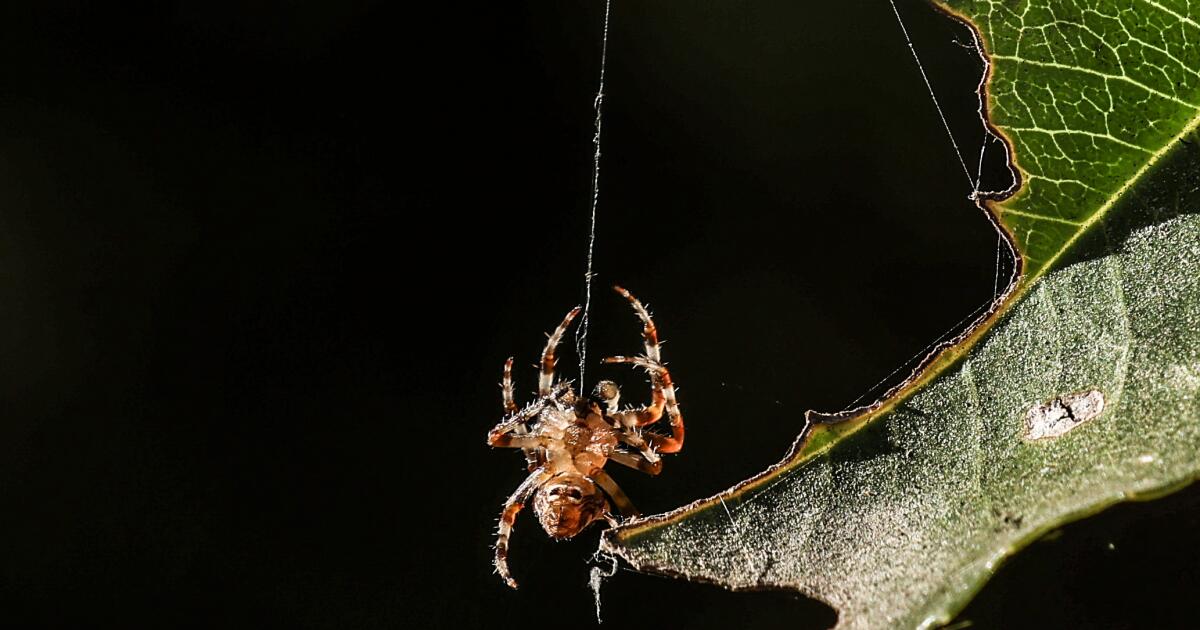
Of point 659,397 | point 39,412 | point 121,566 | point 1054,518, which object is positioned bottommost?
point 1054,518

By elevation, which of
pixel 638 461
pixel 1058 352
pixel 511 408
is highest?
pixel 511 408

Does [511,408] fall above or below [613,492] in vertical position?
above

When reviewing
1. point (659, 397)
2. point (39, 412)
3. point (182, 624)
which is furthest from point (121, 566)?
point (659, 397)

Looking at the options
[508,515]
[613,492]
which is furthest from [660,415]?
[508,515]

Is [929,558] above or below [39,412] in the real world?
below

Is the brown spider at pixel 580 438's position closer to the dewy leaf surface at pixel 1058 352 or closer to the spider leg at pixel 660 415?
the spider leg at pixel 660 415

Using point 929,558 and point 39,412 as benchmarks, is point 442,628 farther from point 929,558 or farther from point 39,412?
point 929,558

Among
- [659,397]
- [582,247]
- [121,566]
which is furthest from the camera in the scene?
[121,566]

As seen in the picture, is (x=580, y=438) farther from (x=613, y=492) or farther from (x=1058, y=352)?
(x=1058, y=352)

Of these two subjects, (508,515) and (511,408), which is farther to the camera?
(508,515)
